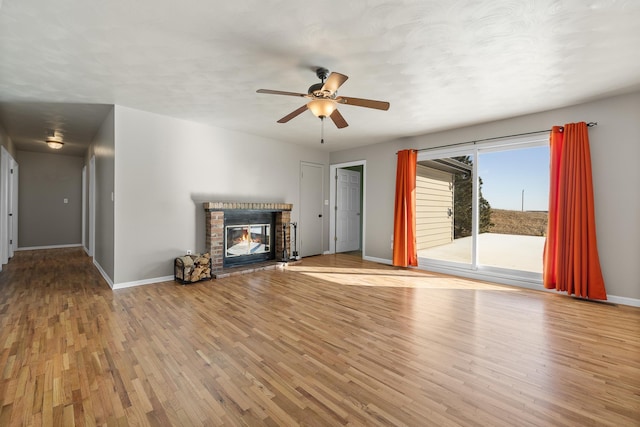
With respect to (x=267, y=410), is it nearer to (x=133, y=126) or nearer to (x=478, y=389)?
(x=478, y=389)

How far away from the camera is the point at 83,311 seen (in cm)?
318

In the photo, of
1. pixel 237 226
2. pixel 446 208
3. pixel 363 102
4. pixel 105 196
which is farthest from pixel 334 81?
pixel 105 196

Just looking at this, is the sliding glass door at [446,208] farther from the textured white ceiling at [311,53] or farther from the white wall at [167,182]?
the white wall at [167,182]

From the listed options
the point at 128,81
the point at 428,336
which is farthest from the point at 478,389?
the point at 128,81

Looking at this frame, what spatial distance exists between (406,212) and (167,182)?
13.5 ft

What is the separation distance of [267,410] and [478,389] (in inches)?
51.4

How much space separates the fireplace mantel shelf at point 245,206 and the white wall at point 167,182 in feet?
1.00

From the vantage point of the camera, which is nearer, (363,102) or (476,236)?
(363,102)

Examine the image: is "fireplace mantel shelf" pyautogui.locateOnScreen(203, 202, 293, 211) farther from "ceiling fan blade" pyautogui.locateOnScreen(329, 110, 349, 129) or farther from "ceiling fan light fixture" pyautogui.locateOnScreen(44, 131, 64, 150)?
"ceiling fan light fixture" pyautogui.locateOnScreen(44, 131, 64, 150)

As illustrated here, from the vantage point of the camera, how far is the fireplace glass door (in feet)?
17.3

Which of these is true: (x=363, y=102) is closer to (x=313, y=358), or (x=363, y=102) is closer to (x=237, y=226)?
(x=313, y=358)

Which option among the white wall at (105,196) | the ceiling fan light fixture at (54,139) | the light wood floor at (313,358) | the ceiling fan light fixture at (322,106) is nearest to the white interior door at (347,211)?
the light wood floor at (313,358)

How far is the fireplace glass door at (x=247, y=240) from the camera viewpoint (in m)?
5.27

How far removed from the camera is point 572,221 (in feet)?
12.5
